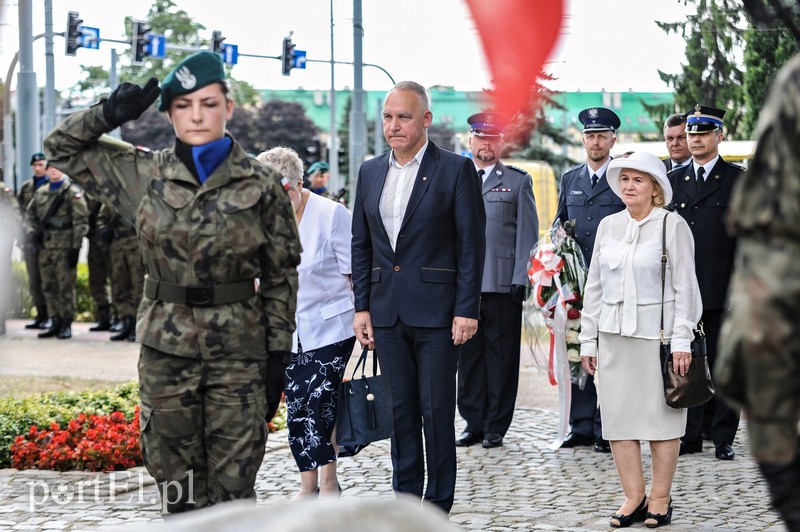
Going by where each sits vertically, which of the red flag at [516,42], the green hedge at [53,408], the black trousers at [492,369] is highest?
the red flag at [516,42]

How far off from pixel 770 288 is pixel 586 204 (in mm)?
6228

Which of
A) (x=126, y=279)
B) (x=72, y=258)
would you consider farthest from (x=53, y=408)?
(x=72, y=258)

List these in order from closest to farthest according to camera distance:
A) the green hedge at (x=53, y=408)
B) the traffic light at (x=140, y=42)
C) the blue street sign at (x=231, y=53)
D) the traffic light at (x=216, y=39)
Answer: the green hedge at (x=53, y=408)
the traffic light at (x=216, y=39)
the traffic light at (x=140, y=42)
the blue street sign at (x=231, y=53)

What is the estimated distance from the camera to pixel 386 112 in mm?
6512

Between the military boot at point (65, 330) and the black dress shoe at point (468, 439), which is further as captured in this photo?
the military boot at point (65, 330)

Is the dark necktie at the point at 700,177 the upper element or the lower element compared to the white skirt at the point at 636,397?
upper

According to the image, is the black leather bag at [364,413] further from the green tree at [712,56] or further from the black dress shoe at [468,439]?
the black dress shoe at [468,439]

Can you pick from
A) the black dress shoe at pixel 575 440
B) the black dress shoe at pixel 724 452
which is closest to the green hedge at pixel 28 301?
the black dress shoe at pixel 575 440

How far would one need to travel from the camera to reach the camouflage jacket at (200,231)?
4809 mm

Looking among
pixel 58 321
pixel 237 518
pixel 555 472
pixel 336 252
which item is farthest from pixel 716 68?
pixel 237 518

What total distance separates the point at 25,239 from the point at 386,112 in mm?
11585

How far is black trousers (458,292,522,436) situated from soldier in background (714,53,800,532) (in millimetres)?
6213

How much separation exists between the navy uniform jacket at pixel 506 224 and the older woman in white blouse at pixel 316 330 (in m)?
2.51

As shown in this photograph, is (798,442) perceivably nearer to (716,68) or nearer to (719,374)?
(719,374)
